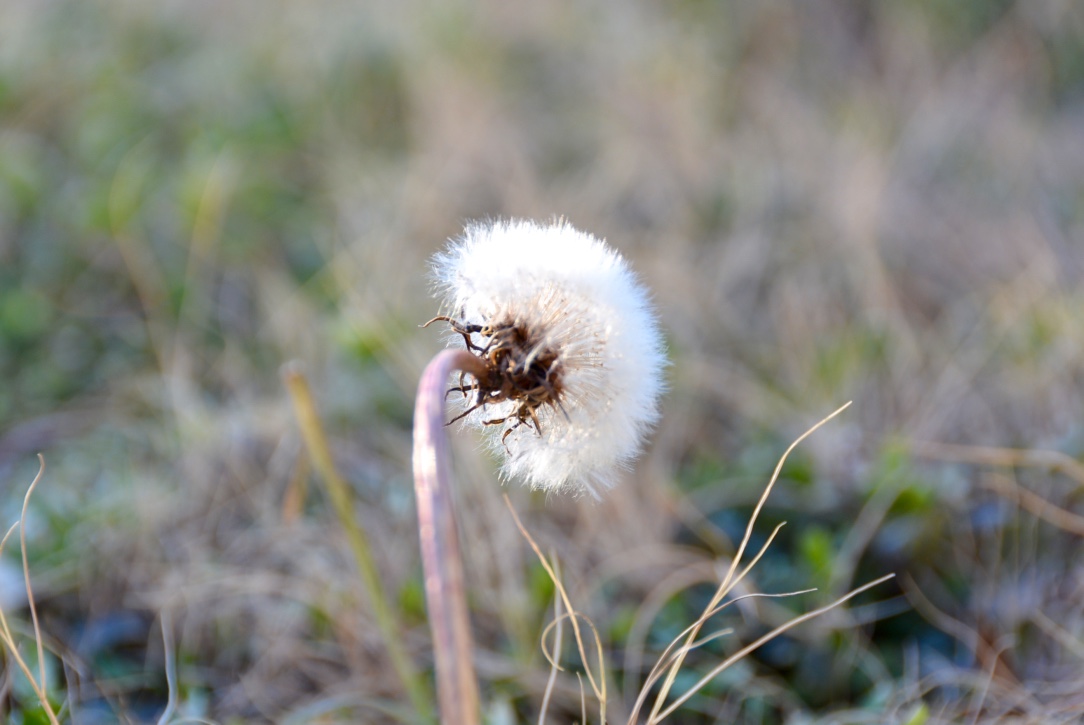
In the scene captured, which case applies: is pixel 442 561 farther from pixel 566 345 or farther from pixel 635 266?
pixel 635 266

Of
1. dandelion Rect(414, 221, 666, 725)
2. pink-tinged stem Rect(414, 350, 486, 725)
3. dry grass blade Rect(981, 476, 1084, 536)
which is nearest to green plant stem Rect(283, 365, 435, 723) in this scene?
dandelion Rect(414, 221, 666, 725)

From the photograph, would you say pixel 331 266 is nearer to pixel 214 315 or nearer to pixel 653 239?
pixel 214 315

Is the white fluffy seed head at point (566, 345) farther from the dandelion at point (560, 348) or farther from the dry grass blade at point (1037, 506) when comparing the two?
the dry grass blade at point (1037, 506)

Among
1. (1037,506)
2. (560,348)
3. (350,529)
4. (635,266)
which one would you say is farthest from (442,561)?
(635,266)

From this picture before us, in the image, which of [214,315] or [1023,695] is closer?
[1023,695]

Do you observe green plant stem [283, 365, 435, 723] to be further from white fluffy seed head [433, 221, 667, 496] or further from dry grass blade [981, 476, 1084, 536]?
dry grass blade [981, 476, 1084, 536]

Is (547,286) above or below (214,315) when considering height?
below

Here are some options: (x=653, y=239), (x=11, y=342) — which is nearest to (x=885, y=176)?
(x=653, y=239)
